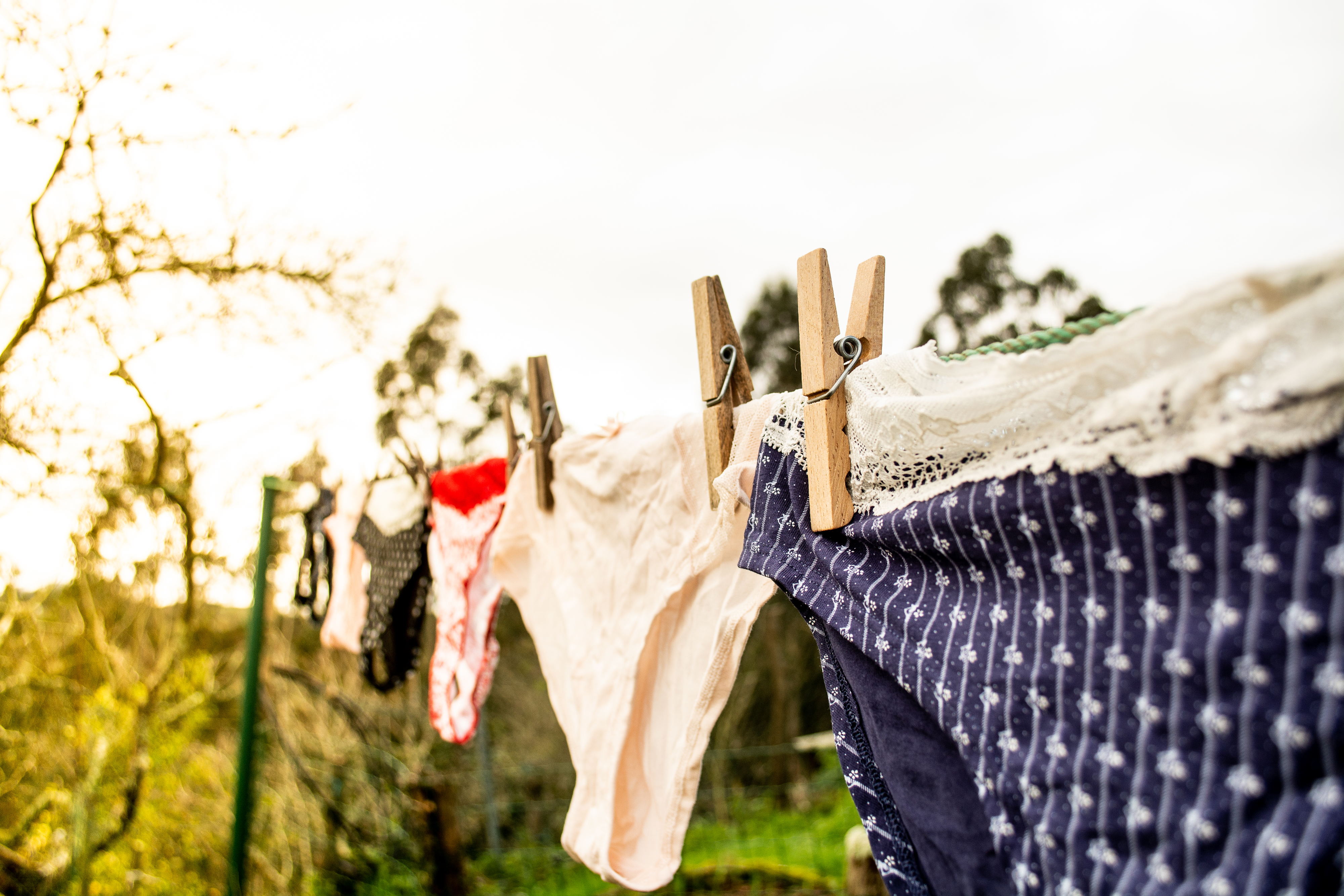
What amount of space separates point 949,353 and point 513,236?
543 centimetres

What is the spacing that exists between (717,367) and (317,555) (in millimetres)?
1772

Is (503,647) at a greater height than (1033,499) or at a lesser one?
lesser

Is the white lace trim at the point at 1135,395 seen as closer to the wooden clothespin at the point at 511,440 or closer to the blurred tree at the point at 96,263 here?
the wooden clothespin at the point at 511,440

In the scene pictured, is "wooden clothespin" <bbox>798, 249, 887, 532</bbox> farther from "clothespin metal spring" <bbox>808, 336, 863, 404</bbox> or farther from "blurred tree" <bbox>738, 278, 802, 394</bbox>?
"blurred tree" <bbox>738, 278, 802, 394</bbox>

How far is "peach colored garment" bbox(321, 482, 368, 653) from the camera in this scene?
2.17m

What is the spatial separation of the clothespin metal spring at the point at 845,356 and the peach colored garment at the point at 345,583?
166 cm

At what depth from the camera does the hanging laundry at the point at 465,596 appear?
164cm

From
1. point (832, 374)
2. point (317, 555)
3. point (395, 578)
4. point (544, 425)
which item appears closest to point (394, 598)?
point (395, 578)

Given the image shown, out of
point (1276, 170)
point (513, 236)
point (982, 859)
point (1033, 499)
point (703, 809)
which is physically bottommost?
point (703, 809)

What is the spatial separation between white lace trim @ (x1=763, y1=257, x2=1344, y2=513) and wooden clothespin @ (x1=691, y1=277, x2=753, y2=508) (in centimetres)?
26

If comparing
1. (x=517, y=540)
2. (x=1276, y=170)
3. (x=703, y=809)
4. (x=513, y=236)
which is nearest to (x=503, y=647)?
(x=703, y=809)

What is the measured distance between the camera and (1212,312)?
532mm

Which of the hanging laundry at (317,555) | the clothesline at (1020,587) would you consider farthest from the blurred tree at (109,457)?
the clothesline at (1020,587)

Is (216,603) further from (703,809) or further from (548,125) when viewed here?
(703,809)
